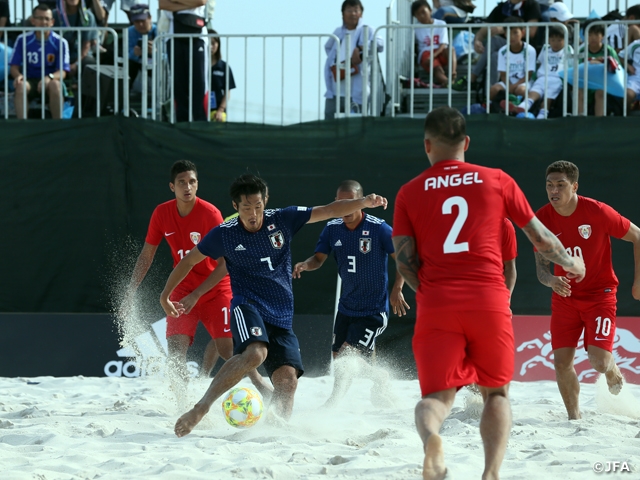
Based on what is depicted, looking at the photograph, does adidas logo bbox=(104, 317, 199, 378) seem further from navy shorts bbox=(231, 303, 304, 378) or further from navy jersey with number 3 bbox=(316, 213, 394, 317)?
navy shorts bbox=(231, 303, 304, 378)

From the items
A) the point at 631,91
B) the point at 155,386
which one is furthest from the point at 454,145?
the point at 631,91

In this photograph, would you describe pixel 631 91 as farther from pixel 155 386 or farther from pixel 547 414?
pixel 155 386

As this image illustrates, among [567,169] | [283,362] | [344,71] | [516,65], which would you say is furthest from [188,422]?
[516,65]

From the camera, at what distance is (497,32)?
921cm

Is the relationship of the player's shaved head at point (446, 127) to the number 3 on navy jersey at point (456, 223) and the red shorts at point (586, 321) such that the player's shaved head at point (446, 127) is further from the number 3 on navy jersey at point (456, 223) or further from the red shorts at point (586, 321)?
the red shorts at point (586, 321)

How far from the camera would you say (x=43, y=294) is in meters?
9.21

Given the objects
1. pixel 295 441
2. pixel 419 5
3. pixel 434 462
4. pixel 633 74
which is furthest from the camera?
pixel 419 5

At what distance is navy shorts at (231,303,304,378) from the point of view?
516cm

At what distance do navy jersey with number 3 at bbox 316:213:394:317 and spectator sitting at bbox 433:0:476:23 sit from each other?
185 inches

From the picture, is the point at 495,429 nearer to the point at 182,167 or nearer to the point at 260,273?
the point at 260,273

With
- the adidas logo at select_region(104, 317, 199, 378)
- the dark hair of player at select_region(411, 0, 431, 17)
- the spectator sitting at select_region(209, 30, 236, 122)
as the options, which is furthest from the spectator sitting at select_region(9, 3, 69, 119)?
the dark hair of player at select_region(411, 0, 431, 17)

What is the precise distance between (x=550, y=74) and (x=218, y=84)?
11.7 ft

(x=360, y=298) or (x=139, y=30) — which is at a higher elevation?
(x=139, y=30)

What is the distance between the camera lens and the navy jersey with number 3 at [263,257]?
5.28 m
